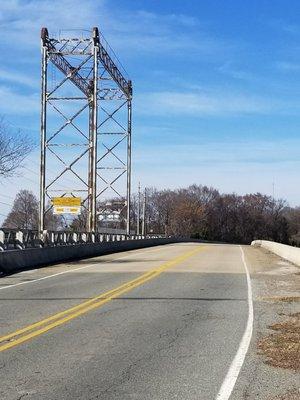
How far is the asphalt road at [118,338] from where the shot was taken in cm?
634

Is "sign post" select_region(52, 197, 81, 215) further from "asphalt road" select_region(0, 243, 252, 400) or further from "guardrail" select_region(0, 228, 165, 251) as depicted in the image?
"asphalt road" select_region(0, 243, 252, 400)

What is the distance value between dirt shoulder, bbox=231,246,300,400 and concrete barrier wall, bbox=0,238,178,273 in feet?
35.9

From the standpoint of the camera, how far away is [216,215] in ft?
546

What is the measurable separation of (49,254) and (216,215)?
141048 millimetres

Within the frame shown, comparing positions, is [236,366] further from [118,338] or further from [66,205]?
[66,205]

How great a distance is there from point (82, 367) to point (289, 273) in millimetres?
17193

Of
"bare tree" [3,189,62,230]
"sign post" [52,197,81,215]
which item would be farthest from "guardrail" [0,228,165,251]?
"bare tree" [3,189,62,230]

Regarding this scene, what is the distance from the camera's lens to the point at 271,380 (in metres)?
6.64

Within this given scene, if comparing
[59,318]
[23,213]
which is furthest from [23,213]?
[59,318]

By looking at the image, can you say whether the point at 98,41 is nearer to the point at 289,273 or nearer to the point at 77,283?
the point at 289,273

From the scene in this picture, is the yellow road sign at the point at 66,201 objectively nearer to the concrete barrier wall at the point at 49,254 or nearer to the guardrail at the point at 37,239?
the guardrail at the point at 37,239

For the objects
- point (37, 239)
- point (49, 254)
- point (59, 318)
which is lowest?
point (59, 318)

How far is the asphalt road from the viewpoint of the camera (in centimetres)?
634

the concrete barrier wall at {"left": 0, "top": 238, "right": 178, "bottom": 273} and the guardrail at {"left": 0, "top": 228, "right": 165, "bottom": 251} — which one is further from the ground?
the guardrail at {"left": 0, "top": 228, "right": 165, "bottom": 251}
